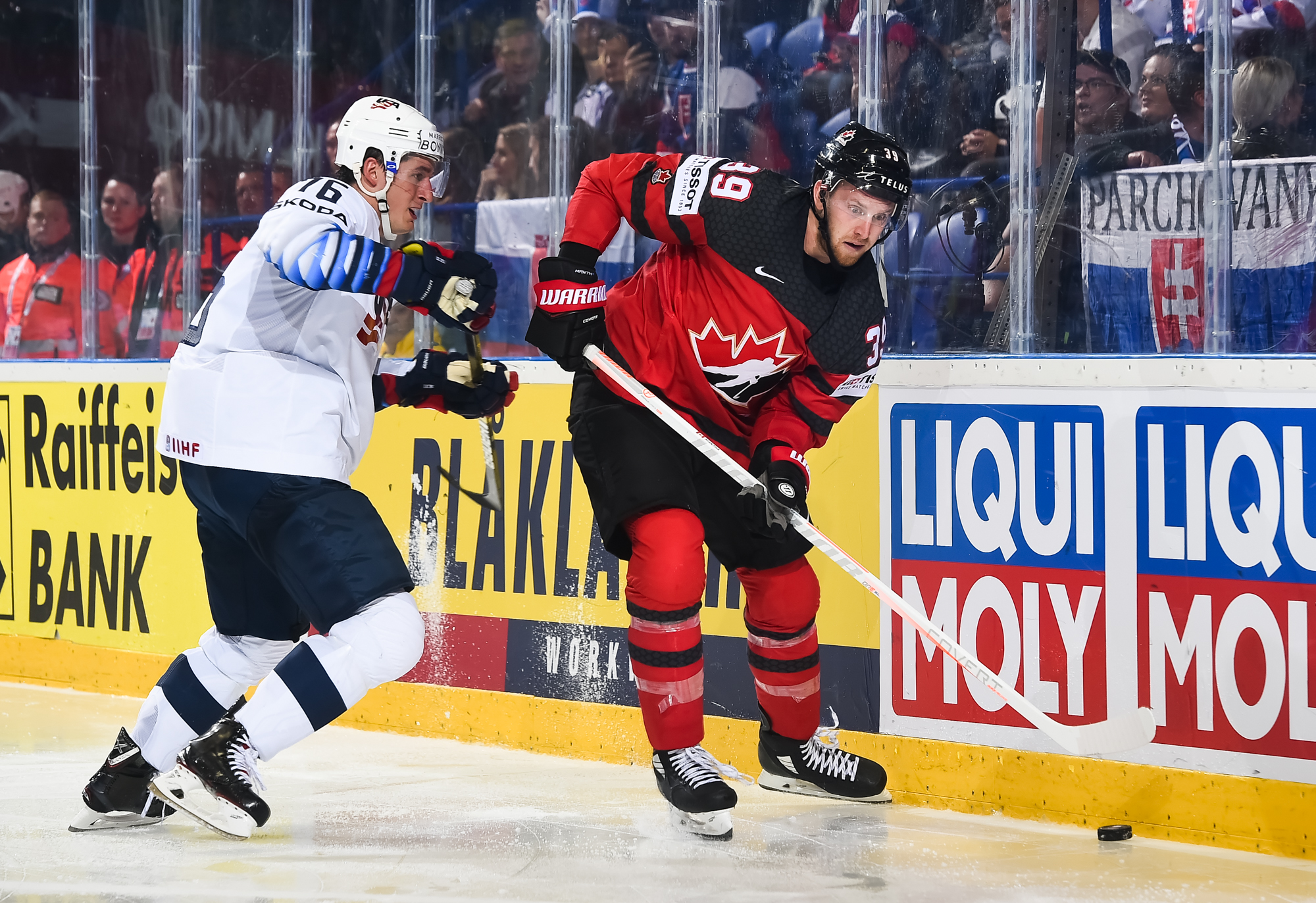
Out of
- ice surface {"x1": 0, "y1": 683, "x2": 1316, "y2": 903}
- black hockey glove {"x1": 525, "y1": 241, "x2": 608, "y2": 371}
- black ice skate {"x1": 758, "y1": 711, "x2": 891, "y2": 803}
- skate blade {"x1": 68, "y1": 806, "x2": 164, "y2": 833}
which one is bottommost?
ice surface {"x1": 0, "y1": 683, "x2": 1316, "y2": 903}

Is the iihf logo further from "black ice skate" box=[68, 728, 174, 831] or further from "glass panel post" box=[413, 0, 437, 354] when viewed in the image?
"glass panel post" box=[413, 0, 437, 354]

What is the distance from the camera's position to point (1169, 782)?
9.48 feet

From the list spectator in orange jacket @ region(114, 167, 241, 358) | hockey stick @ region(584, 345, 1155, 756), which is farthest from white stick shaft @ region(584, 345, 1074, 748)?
spectator in orange jacket @ region(114, 167, 241, 358)

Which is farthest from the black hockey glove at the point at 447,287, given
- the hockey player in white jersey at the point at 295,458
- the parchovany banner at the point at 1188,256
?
the parchovany banner at the point at 1188,256

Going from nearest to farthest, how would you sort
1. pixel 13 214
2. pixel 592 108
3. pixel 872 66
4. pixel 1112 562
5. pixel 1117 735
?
pixel 1117 735
pixel 1112 562
pixel 872 66
pixel 592 108
pixel 13 214

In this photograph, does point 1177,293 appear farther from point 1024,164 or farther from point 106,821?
point 106,821

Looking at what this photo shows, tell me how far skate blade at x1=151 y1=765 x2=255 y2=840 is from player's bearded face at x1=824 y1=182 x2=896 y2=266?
150cm

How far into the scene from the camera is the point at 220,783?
260 cm

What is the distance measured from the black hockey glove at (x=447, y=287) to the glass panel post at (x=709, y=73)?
1.37 meters

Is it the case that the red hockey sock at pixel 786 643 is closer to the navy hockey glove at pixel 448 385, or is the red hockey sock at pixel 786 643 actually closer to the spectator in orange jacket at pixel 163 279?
the navy hockey glove at pixel 448 385

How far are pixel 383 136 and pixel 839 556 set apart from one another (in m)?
1.18

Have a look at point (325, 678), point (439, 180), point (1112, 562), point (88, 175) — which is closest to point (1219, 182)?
point (1112, 562)

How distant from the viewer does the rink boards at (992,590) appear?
282cm

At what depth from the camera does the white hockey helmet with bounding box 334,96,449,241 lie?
282 centimetres
